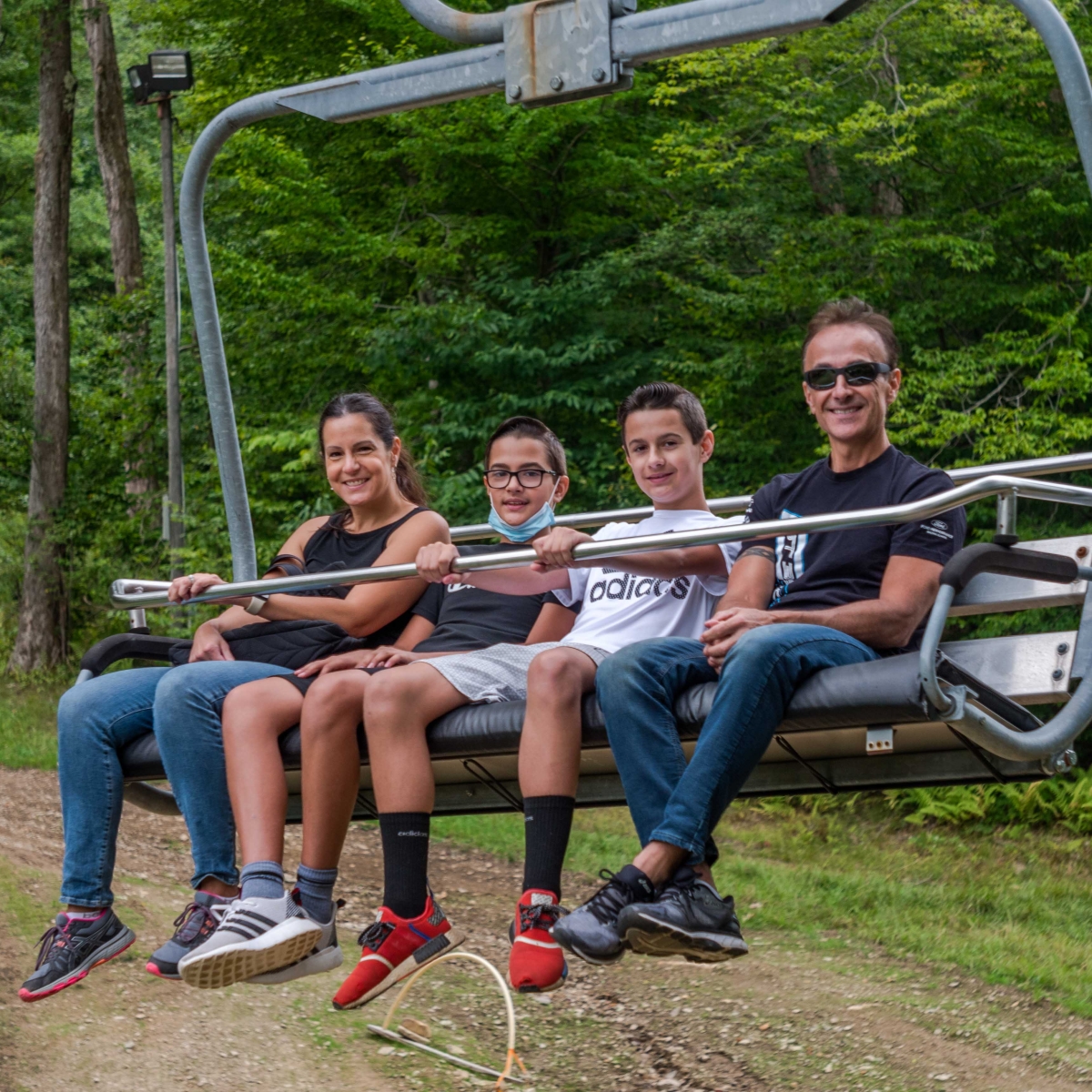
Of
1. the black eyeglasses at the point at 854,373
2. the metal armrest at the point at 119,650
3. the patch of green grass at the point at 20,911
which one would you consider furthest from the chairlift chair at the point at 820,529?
the patch of green grass at the point at 20,911

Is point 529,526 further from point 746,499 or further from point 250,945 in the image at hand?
point 250,945

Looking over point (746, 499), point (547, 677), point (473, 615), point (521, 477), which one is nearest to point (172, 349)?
point (473, 615)

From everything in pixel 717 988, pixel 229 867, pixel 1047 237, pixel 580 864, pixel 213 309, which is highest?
pixel 1047 237

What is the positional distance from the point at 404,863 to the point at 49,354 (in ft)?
43.0

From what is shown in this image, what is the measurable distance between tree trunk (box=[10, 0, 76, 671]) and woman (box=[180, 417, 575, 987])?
491 inches

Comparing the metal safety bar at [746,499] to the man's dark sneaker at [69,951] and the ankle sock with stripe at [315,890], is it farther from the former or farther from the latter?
the man's dark sneaker at [69,951]

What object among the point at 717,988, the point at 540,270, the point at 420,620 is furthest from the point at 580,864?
the point at 420,620

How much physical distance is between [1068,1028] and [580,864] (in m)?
3.58

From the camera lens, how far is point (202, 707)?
141 inches

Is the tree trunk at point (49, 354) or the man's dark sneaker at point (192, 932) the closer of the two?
the man's dark sneaker at point (192, 932)

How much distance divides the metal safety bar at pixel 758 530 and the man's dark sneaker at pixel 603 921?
0.64 meters

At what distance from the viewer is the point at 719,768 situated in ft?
9.53

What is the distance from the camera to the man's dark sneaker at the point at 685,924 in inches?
110

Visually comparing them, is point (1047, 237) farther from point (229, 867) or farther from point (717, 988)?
point (229, 867)
